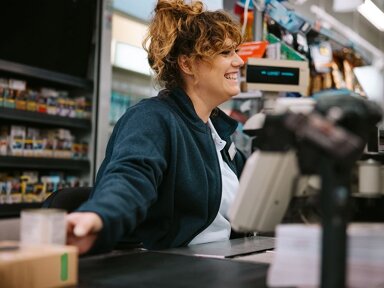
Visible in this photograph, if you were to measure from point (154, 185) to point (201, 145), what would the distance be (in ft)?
1.34

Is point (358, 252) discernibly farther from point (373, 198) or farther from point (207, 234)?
point (207, 234)

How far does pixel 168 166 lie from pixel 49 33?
2.53m

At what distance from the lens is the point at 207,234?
1869mm

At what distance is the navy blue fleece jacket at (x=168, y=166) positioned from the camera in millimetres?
1517

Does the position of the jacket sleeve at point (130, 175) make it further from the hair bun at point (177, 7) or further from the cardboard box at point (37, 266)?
the hair bun at point (177, 7)

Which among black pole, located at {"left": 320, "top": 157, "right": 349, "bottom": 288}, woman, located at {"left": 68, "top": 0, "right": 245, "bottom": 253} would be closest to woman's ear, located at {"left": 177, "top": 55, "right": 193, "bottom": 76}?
woman, located at {"left": 68, "top": 0, "right": 245, "bottom": 253}

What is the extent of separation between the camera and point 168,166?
5.74 feet

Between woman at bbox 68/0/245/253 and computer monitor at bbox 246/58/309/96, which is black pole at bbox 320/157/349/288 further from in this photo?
computer monitor at bbox 246/58/309/96

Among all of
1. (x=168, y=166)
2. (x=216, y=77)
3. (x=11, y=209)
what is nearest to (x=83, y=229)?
(x=168, y=166)

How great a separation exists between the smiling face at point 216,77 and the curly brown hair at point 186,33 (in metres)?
0.03

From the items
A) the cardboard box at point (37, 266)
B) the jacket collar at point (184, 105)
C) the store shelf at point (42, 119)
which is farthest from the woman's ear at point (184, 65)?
the store shelf at point (42, 119)

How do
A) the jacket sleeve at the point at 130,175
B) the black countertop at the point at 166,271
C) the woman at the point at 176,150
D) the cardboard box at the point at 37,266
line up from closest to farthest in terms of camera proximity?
the cardboard box at the point at 37,266 → the black countertop at the point at 166,271 → the jacket sleeve at the point at 130,175 → the woman at the point at 176,150

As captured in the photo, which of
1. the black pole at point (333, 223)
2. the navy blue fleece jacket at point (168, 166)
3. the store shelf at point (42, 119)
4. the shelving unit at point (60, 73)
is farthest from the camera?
the shelving unit at point (60, 73)

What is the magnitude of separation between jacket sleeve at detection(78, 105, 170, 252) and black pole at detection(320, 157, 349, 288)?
1.85ft
